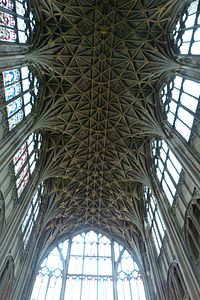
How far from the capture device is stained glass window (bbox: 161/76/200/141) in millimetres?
13515

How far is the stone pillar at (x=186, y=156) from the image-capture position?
11.8 meters

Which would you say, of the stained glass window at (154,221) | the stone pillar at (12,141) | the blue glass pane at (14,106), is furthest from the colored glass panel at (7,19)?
the stained glass window at (154,221)

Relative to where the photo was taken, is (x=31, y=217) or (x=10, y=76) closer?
(x=10, y=76)

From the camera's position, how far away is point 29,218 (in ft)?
61.4

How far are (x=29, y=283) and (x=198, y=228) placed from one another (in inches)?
516

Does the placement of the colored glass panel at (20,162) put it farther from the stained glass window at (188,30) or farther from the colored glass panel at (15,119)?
the stained glass window at (188,30)

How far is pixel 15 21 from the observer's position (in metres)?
13.7

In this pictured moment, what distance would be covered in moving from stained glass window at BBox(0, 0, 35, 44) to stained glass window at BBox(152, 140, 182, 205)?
11.6 m

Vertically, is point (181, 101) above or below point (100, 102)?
below

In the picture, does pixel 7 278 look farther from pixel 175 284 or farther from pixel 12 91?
pixel 12 91

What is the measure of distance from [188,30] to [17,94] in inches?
423

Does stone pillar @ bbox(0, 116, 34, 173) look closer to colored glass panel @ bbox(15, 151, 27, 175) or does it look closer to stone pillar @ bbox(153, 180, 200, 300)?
colored glass panel @ bbox(15, 151, 27, 175)

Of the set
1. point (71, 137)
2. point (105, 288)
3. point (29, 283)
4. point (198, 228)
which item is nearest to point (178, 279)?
point (198, 228)

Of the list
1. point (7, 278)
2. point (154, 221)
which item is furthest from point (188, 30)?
point (7, 278)
